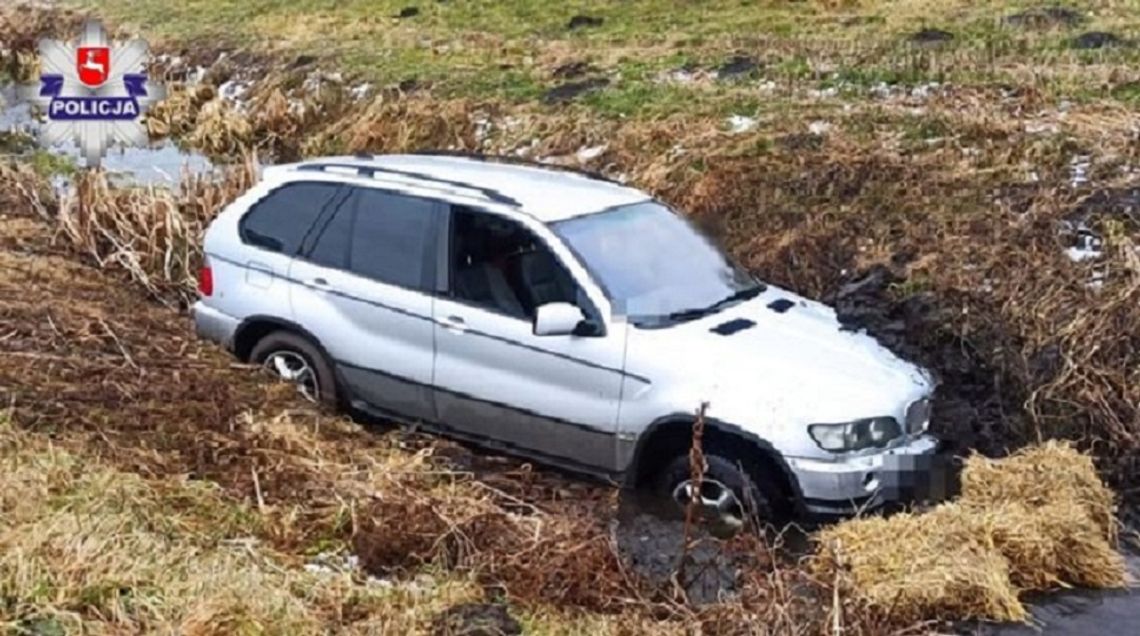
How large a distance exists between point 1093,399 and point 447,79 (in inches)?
453

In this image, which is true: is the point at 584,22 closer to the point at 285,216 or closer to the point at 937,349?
the point at 937,349

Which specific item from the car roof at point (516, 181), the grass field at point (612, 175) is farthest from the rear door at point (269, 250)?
the grass field at point (612, 175)

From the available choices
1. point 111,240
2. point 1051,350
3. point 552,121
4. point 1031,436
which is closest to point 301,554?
point 1031,436

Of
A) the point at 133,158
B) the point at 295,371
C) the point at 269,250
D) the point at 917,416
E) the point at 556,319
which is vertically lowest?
the point at 133,158

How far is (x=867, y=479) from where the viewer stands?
6.26 metres

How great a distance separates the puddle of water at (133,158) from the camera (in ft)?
50.3

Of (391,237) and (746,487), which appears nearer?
(746,487)

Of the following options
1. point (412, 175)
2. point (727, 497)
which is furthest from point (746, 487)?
point (412, 175)

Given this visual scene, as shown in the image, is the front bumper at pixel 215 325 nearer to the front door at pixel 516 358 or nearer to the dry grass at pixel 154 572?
the front door at pixel 516 358

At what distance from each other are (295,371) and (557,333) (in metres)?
1.93

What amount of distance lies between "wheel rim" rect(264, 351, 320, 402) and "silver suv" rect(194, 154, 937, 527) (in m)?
0.01

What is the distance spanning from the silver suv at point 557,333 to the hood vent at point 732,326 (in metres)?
0.03

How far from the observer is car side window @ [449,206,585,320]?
6844mm

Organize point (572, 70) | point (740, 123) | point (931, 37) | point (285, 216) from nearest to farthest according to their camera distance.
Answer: point (285, 216), point (740, 123), point (931, 37), point (572, 70)
